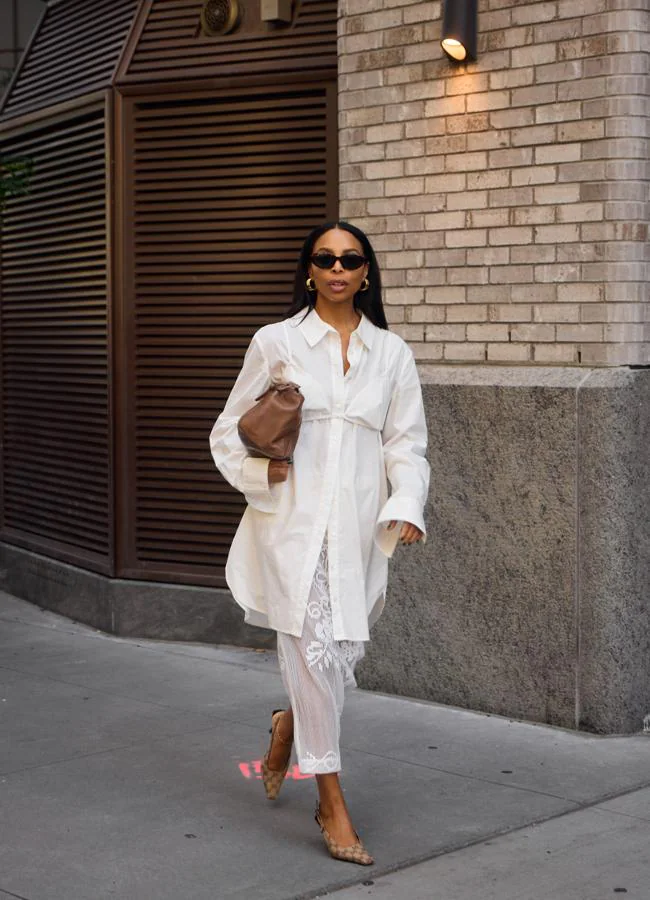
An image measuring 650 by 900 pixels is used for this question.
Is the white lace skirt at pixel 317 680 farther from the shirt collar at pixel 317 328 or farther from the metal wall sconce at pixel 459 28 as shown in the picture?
the metal wall sconce at pixel 459 28

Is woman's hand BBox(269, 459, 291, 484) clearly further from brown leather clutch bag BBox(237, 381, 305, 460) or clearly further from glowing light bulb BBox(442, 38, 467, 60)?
glowing light bulb BBox(442, 38, 467, 60)

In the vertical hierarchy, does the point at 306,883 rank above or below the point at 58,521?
below

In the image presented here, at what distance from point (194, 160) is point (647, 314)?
2.95 m

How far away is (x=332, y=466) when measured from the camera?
463 cm

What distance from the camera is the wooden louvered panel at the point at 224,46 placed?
7383 mm

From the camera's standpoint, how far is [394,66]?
21.8 ft

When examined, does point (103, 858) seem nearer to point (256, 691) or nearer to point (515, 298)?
point (256, 691)

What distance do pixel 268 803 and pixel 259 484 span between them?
1239 mm

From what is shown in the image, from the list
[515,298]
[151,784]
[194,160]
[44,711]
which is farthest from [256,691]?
[194,160]

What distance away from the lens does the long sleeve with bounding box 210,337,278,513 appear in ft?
15.1

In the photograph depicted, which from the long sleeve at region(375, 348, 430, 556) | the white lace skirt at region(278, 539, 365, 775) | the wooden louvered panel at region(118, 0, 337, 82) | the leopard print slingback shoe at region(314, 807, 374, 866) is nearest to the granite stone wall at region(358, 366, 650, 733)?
the long sleeve at region(375, 348, 430, 556)

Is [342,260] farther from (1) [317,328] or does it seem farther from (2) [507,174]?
(2) [507,174]

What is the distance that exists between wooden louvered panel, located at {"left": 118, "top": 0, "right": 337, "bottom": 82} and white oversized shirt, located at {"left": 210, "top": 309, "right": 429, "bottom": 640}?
3.03 meters

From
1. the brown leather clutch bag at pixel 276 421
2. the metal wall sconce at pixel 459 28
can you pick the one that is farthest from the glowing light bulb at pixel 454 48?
the brown leather clutch bag at pixel 276 421
